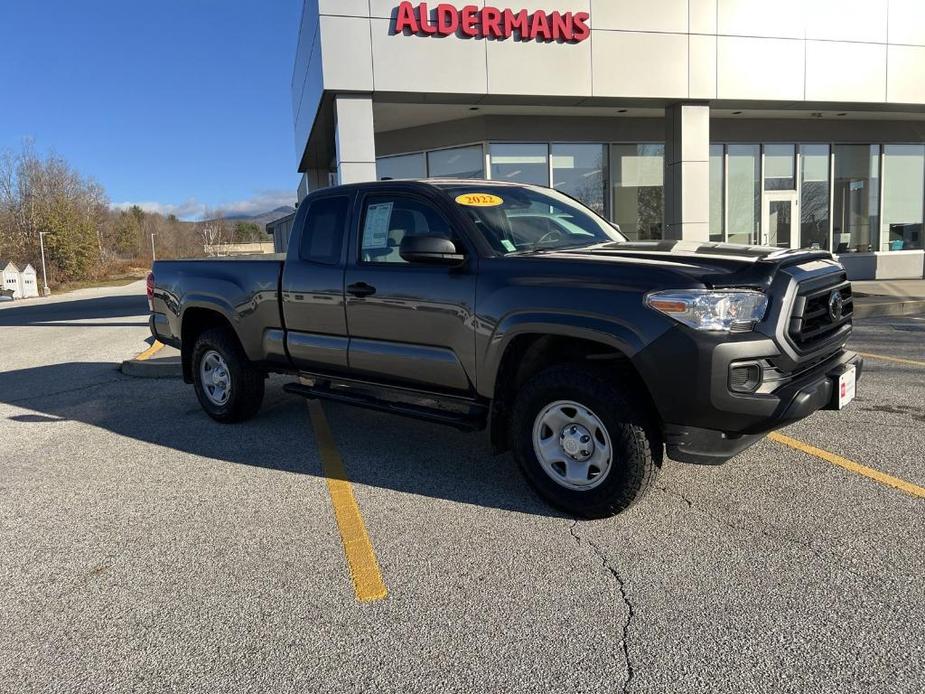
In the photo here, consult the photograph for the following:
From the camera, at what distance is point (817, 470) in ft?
14.1

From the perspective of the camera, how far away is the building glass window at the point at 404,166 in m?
16.7

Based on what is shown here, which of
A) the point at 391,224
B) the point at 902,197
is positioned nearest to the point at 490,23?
the point at 391,224

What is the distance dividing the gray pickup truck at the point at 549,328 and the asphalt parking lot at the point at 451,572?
50 centimetres

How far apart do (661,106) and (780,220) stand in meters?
5.76

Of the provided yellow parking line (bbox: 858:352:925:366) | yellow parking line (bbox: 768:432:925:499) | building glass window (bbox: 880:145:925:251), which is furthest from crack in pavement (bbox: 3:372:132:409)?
building glass window (bbox: 880:145:925:251)

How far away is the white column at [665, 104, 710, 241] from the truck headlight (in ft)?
38.2

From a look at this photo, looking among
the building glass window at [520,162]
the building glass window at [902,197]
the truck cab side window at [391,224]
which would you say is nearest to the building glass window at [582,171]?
the building glass window at [520,162]

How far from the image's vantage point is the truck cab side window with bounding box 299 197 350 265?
5043 millimetres

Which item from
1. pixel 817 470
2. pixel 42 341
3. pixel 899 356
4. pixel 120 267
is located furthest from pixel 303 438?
pixel 120 267

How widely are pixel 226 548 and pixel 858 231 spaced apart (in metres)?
19.8

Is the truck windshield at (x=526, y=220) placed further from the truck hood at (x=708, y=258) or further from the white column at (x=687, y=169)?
the white column at (x=687, y=169)

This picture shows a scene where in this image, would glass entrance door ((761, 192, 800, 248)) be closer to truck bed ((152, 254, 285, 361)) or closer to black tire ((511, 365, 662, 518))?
truck bed ((152, 254, 285, 361))

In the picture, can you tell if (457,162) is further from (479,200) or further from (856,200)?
(479,200)

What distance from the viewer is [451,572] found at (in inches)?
127
